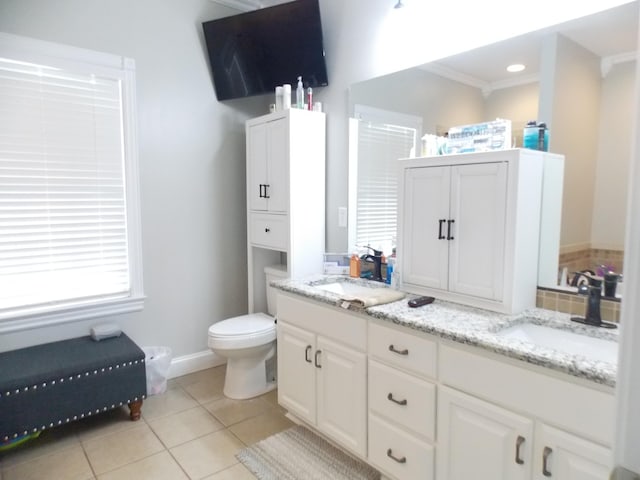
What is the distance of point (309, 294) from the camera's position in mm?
2100

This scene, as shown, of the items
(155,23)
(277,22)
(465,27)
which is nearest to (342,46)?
(277,22)

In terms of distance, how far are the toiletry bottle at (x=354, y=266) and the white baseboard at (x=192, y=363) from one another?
127 cm

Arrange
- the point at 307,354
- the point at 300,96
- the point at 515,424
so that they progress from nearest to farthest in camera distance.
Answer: the point at 515,424 → the point at 307,354 → the point at 300,96

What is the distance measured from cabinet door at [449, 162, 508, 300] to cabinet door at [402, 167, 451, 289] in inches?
1.9

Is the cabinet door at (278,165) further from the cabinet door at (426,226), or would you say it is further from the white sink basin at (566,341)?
the white sink basin at (566,341)

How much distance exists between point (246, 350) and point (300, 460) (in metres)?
0.77

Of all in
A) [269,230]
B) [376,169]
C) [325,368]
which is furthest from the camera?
[269,230]

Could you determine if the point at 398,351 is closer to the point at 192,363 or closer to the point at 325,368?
the point at 325,368

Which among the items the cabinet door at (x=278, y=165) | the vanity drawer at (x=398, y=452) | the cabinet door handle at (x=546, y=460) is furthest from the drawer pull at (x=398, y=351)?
the cabinet door at (x=278, y=165)

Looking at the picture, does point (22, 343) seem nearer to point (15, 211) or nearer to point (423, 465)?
point (15, 211)

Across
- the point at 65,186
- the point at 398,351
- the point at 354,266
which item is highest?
the point at 65,186

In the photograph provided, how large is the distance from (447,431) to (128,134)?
8.38 feet

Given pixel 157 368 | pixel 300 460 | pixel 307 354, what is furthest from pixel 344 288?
pixel 157 368

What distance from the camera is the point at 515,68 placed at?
6.01ft
